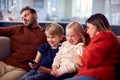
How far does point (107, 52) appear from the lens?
183 centimetres

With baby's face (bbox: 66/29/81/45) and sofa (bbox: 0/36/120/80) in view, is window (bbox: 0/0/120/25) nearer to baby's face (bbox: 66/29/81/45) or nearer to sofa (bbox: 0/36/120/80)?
sofa (bbox: 0/36/120/80)

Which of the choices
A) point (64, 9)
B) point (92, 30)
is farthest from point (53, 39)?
point (64, 9)

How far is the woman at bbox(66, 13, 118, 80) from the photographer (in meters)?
1.81

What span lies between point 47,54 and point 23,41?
425 millimetres

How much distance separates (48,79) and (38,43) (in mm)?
588

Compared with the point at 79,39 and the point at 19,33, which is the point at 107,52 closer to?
the point at 79,39

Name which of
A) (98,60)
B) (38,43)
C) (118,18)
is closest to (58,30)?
(38,43)

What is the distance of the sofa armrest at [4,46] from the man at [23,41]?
46mm

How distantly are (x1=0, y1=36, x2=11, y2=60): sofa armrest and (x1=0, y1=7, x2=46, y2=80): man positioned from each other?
46mm

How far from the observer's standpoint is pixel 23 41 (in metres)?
2.61

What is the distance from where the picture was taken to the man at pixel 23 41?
8.32ft

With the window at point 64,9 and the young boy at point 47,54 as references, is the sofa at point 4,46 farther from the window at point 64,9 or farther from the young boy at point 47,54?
the window at point 64,9

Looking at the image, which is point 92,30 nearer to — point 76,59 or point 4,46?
point 76,59

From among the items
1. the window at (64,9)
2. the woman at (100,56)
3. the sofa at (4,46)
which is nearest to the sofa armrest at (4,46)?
the sofa at (4,46)
